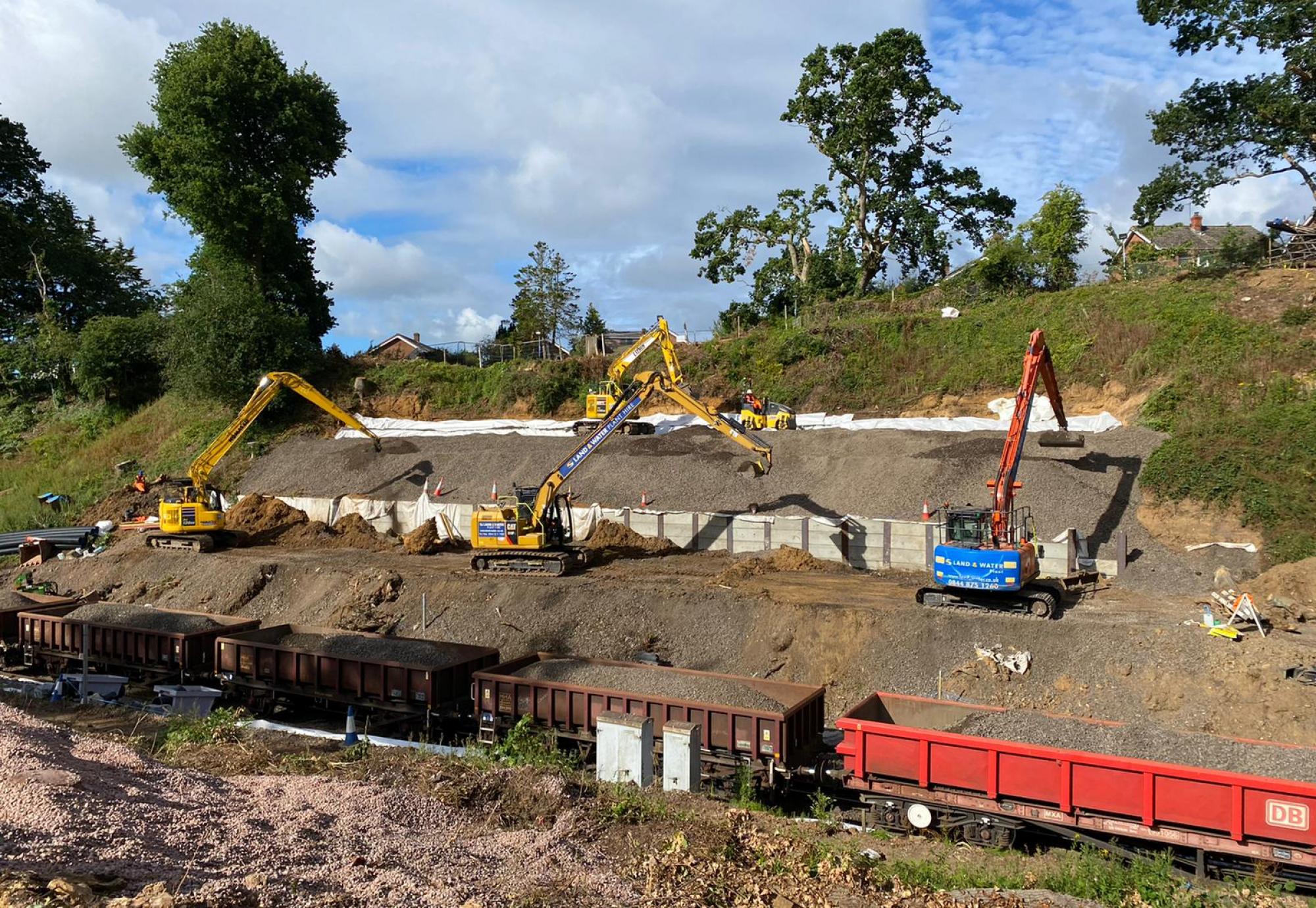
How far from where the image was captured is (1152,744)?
10.8 m

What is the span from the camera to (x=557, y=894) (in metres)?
7.15

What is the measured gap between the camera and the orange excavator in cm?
1773

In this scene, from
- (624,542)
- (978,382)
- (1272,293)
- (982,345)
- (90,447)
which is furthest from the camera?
(90,447)

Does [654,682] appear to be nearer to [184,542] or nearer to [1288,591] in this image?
[1288,591]

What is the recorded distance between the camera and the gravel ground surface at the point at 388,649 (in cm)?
1579

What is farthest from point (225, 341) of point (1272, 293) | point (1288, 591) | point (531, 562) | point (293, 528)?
point (1272, 293)

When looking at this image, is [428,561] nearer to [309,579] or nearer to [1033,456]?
[309,579]

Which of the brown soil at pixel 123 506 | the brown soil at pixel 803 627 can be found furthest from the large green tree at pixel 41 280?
the brown soil at pixel 803 627

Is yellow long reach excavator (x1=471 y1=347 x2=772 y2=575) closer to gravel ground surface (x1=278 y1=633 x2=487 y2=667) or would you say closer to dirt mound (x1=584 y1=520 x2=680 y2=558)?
dirt mound (x1=584 y1=520 x2=680 y2=558)

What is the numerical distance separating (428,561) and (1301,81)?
3456 centimetres

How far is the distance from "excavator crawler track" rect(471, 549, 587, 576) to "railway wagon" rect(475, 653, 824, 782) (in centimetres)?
842

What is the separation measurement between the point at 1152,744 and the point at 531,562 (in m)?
16.3

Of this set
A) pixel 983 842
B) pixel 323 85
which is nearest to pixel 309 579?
pixel 983 842

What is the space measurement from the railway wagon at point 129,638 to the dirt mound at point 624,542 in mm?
10798
